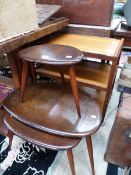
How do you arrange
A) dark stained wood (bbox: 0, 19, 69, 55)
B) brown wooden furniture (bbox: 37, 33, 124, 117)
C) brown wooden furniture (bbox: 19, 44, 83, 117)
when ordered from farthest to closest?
1. brown wooden furniture (bbox: 37, 33, 124, 117)
2. dark stained wood (bbox: 0, 19, 69, 55)
3. brown wooden furniture (bbox: 19, 44, 83, 117)

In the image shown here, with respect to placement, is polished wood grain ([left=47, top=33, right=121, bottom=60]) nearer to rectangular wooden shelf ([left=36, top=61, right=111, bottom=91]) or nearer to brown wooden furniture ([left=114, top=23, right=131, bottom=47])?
rectangular wooden shelf ([left=36, top=61, right=111, bottom=91])

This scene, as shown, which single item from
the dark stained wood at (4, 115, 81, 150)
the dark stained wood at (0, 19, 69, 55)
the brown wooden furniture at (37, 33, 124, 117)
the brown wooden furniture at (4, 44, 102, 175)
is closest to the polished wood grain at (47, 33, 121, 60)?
the brown wooden furniture at (37, 33, 124, 117)

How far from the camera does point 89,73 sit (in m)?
1.25

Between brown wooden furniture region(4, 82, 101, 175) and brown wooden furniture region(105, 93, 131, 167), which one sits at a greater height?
brown wooden furniture region(4, 82, 101, 175)

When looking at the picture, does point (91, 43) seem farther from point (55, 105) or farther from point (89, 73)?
point (55, 105)

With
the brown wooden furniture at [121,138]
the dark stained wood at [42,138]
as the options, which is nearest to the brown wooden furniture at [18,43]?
the dark stained wood at [42,138]

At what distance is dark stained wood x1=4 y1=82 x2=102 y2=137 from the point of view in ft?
2.40

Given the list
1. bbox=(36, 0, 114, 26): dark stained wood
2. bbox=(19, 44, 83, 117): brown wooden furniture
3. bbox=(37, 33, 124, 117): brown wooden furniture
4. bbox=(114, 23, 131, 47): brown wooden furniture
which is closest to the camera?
bbox=(19, 44, 83, 117): brown wooden furniture

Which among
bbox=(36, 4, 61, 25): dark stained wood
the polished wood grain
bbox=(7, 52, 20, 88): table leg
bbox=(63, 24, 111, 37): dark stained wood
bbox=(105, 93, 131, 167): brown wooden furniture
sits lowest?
bbox=(105, 93, 131, 167): brown wooden furniture

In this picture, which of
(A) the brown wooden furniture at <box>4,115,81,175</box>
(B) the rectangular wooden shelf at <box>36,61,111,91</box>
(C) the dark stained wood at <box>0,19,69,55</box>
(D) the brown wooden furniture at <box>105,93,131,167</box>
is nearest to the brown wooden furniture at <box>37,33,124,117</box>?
(B) the rectangular wooden shelf at <box>36,61,111,91</box>

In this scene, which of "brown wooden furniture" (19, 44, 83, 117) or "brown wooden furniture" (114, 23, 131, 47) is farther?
"brown wooden furniture" (114, 23, 131, 47)

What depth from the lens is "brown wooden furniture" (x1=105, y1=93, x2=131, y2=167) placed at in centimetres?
80

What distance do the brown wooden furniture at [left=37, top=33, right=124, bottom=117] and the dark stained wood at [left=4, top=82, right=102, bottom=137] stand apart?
207 millimetres

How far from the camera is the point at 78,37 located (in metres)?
1.23
